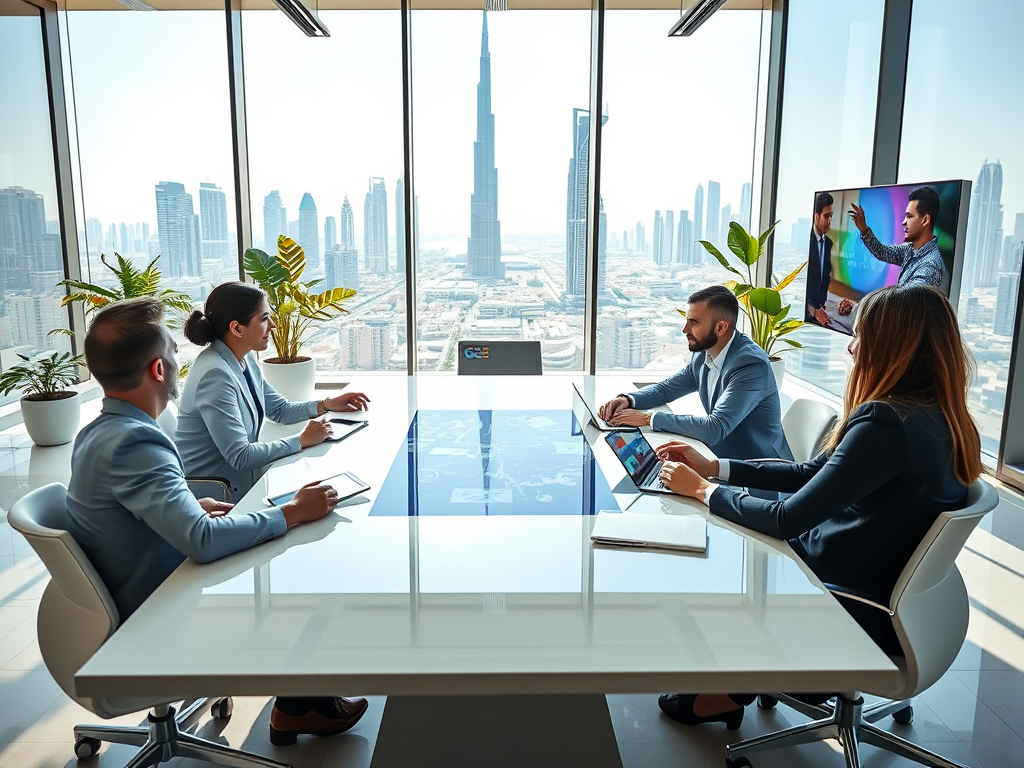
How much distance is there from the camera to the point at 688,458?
2348 millimetres

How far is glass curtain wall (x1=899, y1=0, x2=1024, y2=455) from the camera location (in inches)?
173

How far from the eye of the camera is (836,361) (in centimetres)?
612

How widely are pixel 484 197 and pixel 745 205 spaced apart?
218 cm

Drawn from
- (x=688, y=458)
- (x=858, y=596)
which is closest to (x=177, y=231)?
(x=688, y=458)

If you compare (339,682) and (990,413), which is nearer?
(339,682)

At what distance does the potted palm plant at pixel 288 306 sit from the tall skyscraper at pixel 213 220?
0.80 metres

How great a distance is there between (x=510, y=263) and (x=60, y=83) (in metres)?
3.88

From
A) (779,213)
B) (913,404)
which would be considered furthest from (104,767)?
(779,213)

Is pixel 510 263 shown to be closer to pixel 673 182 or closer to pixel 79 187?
pixel 673 182

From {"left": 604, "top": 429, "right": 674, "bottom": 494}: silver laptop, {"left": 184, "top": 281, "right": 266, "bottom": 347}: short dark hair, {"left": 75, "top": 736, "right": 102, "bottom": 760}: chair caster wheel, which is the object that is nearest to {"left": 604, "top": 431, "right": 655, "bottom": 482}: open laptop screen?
{"left": 604, "top": 429, "right": 674, "bottom": 494}: silver laptop

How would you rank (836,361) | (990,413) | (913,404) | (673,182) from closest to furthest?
(913,404)
(990,413)
(836,361)
(673,182)

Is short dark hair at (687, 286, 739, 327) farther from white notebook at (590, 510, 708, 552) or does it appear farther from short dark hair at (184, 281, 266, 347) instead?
short dark hair at (184, 281, 266, 347)

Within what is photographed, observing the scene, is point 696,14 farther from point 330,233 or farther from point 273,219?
point 273,219

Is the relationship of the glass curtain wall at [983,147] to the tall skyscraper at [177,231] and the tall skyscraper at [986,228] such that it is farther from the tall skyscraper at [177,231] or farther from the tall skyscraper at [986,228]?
the tall skyscraper at [177,231]
